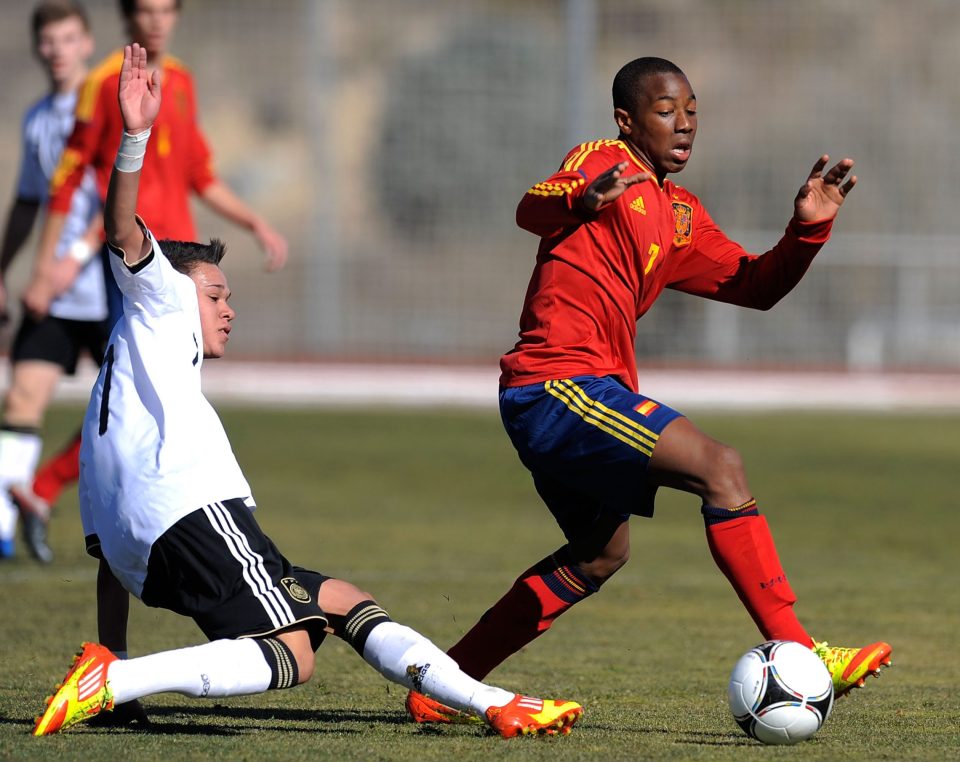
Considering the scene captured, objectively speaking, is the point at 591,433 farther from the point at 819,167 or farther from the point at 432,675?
the point at 819,167

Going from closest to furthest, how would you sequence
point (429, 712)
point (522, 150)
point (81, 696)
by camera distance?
point (81, 696)
point (429, 712)
point (522, 150)

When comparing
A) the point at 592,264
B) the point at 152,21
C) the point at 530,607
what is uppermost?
the point at 152,21

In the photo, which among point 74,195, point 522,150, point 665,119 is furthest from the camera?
point 522,150

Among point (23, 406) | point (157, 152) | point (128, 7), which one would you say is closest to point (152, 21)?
point (128, 7)

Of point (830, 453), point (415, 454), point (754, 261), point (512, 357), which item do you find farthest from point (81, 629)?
point (830, 453)

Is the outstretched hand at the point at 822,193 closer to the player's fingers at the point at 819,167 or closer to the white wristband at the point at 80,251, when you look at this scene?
the player's fingers at the point at 819,167

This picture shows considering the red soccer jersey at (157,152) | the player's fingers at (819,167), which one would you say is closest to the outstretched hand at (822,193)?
the player's fingers at (819,167)

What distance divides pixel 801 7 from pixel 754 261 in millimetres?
21621

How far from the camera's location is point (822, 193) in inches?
203

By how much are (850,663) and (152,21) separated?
4.29 meters

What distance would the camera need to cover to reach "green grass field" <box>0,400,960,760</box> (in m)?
4.40

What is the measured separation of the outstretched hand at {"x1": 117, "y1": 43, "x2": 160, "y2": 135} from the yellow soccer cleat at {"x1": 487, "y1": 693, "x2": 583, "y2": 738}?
1.76m

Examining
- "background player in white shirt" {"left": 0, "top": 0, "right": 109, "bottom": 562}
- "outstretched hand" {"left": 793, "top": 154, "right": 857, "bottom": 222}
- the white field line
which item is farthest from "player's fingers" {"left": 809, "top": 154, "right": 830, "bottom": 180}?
the white field line

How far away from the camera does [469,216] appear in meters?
24.8
